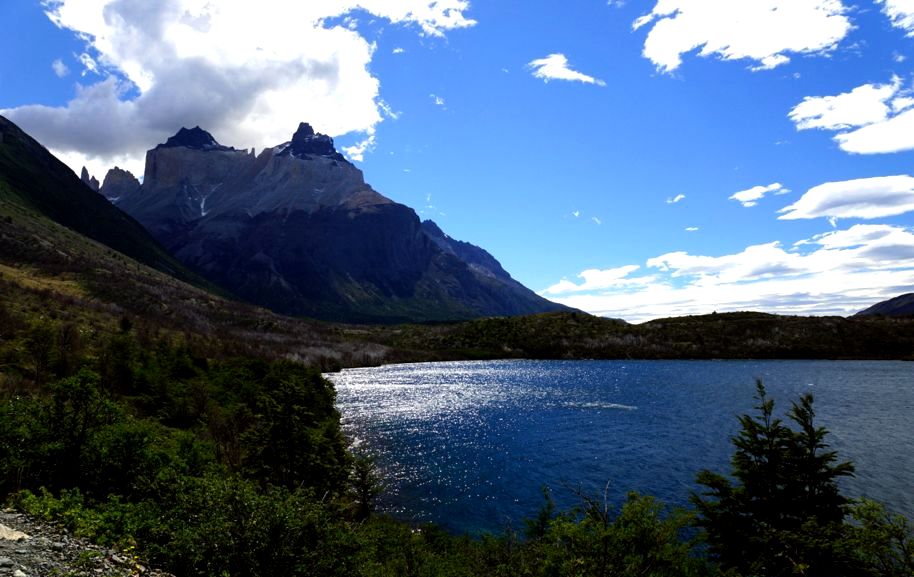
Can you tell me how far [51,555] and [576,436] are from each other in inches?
2193

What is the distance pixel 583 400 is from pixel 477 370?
6993 cm

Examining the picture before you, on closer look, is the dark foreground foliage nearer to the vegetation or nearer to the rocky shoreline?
the vegetation

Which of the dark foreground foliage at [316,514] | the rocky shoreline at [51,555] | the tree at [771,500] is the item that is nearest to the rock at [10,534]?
the rocky shoreline at [51,555]

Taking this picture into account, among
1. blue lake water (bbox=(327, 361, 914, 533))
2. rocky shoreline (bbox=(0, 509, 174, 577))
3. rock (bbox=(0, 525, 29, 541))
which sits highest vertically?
rock (bbox=(0, 525, 29, 541))

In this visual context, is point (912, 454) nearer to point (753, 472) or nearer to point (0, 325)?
point (753, 472)

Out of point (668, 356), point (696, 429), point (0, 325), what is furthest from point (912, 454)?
point (668, 356)

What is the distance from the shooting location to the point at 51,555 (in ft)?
40.6

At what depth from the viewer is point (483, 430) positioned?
6619 centimetres

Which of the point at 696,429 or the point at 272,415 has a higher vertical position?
the point at 272,415

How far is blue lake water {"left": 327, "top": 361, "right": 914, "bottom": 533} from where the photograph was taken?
38875 mm

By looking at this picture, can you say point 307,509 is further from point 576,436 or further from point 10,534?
point 576,436

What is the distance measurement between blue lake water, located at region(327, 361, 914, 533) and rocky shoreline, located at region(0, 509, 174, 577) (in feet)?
45.7

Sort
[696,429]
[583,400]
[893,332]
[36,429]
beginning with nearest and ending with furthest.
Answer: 1. [36,429]
2. [696,429]
3. [583,400]
4. [893,332]

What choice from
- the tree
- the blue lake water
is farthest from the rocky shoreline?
the tree
